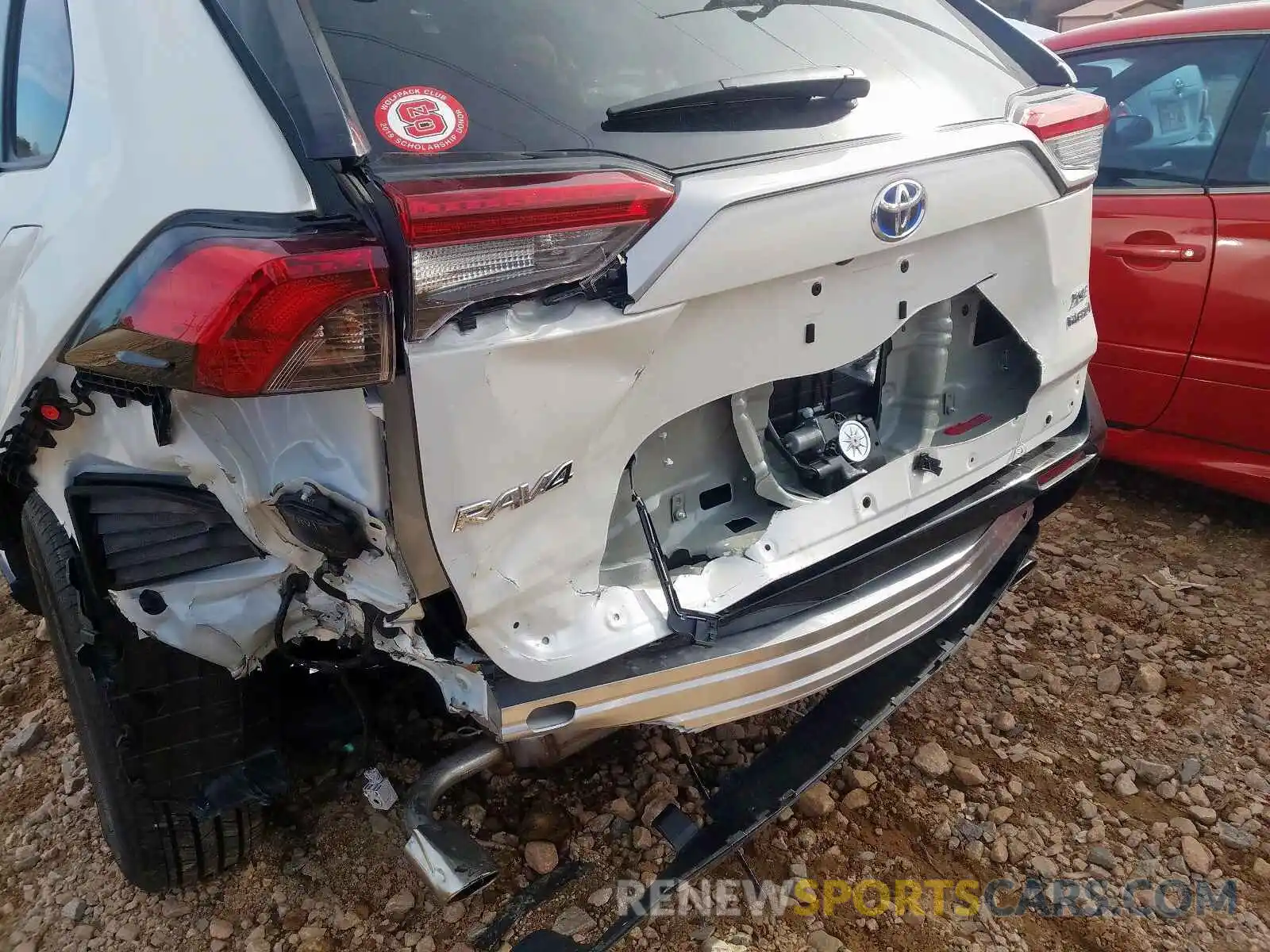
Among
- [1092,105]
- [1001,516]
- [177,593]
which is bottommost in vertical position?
[1001,516]

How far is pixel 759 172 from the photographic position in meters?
1.45

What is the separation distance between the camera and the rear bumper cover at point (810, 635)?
5.05 ft

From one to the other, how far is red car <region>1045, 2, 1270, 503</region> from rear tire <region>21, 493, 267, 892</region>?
3005 millimetres

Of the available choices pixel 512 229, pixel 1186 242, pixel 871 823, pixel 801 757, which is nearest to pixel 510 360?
pixel 512 229

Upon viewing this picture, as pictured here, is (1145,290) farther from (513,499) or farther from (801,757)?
(513,499)

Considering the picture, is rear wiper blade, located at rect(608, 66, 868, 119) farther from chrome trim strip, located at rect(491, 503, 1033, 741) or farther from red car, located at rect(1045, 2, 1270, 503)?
red car, located at rect(1045, 2, 1270, 503)

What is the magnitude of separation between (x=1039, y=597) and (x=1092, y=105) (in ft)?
5.20

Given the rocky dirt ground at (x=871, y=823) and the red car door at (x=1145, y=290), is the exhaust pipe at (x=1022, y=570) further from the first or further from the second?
→ the red car door at (x=1145, y=290)

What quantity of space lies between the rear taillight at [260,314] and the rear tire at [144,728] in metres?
0.76

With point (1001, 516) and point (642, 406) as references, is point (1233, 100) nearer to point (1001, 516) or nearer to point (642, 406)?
point (1001, 516)

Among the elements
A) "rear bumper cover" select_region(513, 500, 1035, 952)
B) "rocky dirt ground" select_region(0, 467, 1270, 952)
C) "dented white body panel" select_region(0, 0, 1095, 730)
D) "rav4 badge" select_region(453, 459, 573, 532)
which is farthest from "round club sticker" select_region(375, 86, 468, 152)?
"rocky dirt ground" select_region(0, 467, 1270, 952)

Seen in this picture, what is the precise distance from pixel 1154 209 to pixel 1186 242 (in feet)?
0.54

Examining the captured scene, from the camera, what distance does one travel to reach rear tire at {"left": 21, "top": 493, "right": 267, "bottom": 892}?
1.77 m

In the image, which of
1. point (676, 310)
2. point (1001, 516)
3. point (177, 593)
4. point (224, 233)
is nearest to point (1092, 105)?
point (1001, 516)
